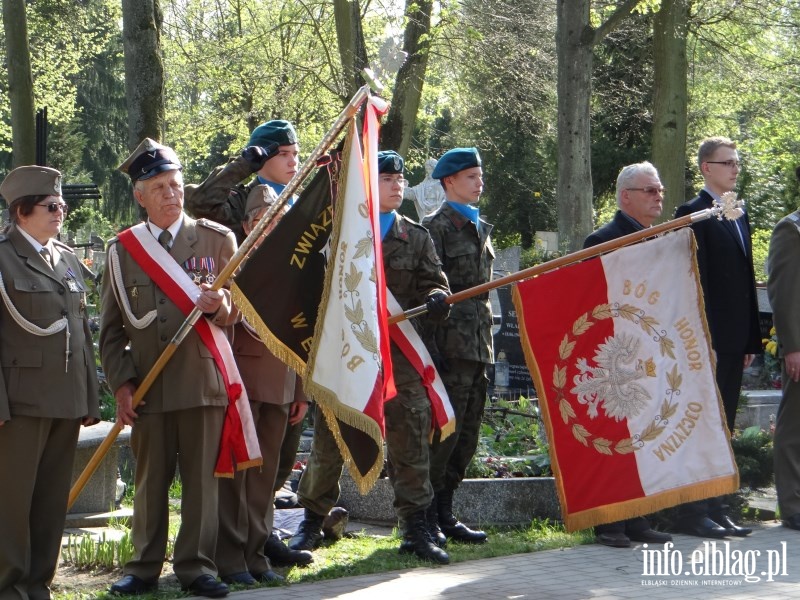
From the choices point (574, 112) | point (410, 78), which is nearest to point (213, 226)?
point (574, 112)

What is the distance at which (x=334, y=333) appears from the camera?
5.83 metres

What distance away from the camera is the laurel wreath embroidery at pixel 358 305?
5.75 metres

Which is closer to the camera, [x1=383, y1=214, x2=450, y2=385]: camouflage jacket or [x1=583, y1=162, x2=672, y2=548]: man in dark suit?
[x1=383, y1=214, x2=450, y2=385]: camouflage jacket

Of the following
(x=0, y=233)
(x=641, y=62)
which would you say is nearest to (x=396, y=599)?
(x=0, y=233)

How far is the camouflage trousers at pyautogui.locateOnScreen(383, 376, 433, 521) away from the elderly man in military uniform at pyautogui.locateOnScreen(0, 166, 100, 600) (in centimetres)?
172

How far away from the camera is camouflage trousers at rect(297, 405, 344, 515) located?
7055 mm

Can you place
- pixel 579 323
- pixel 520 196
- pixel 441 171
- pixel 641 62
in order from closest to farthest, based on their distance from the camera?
pixel 579 323
pixel 441 171
pixel 641 62
pixel 520 196

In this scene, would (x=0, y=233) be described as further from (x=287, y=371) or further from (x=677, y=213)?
(x=677, y=213)

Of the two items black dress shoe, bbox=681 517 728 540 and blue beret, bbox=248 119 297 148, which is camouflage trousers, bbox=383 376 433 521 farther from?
black dress shoe, bbox=681 517 728 540

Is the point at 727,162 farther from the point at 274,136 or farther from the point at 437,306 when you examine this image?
the point at 274,136

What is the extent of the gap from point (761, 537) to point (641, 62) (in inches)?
837

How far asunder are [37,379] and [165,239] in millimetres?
940

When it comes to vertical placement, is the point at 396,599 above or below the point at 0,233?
below

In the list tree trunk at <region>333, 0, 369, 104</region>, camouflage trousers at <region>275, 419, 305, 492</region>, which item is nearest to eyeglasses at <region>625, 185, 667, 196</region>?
camouflage trousers at <region>275, 419, 305, 492</region>
